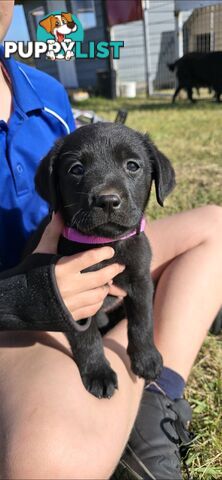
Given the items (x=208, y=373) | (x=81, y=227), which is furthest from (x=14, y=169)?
(x=208, y=373)

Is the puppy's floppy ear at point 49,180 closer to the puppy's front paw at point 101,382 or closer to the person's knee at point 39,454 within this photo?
the puppy's front paw at point 101,382

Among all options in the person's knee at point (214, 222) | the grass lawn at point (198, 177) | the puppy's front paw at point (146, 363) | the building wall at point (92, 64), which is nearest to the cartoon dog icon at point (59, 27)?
the grass lawn at point (198, 177)

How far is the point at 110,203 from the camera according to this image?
4.65 ft

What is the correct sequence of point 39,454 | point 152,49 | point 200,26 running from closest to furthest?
point 39,454
point 200,26
point 152,49

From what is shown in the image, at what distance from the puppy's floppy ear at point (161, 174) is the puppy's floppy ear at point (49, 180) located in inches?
14.0

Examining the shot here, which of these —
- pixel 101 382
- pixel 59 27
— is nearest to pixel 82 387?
pixel 101 382

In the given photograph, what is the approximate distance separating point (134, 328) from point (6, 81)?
1209mm

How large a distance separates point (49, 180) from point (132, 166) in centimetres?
30

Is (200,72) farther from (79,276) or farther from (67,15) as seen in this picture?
(79,276)

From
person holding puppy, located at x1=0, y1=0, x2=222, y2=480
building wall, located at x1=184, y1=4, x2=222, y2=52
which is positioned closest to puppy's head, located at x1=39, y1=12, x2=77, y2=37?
person holding puppy, located at x1=0, y1=0, x2=222, y2=480

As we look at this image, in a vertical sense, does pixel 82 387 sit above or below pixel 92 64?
above

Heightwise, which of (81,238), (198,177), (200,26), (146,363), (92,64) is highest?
(81,238)

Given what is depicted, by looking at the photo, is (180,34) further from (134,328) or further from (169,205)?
(134,328)

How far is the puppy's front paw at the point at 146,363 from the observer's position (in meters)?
1.72
